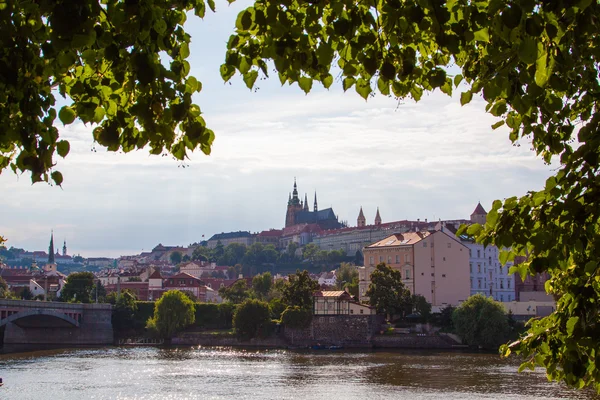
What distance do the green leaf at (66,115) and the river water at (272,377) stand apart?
98.4 feet

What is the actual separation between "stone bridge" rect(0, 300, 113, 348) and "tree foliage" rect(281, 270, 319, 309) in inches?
732

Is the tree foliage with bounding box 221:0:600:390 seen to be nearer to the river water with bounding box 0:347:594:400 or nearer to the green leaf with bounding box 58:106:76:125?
the green leaf with bounding box 58:106:76:125

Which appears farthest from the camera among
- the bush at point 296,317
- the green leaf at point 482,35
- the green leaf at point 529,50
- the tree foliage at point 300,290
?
the tree foliage at point 300,290

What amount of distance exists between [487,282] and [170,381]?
157 feet

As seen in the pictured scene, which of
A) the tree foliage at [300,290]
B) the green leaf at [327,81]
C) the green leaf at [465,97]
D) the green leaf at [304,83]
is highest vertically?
the tree foliage at [300,290]

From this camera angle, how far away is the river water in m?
35.5

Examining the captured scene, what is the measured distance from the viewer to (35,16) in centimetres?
539

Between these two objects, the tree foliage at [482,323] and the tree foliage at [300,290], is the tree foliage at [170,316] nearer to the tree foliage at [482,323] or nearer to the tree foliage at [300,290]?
the tree foliage at [300,290]

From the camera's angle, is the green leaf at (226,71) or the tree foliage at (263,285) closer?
the green leaf at (226,71)

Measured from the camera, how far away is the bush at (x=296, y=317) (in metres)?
72.5

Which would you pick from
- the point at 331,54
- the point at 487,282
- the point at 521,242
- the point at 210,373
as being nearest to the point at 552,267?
the point at 521,242

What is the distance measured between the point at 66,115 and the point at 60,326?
248 feet

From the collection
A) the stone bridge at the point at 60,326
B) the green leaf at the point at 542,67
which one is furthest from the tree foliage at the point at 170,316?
the green leaf at the point at 542,67

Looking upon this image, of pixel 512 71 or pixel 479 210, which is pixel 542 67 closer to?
pixel 512 71
